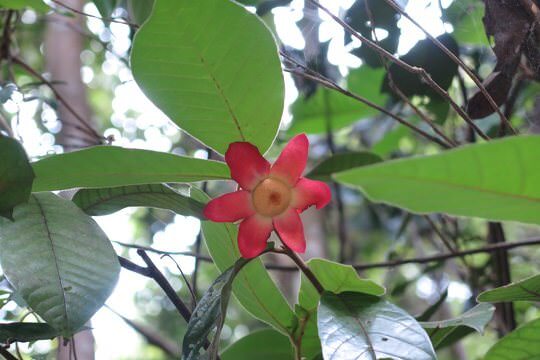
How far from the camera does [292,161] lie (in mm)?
720

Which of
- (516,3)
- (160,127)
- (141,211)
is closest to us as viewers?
(516,3)

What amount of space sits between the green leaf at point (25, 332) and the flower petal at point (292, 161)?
0.92ft

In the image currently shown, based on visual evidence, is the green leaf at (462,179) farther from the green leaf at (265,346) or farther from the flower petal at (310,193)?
the green leaf at (265,346)

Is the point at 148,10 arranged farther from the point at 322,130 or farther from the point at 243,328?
the point at 243,328

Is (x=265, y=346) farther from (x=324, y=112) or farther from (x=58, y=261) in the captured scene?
(x=324, y=112)

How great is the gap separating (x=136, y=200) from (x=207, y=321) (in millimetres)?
165

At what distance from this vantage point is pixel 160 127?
1.85m

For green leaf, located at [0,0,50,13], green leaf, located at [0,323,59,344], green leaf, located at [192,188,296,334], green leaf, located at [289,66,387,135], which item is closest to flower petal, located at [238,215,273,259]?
green leaf, located at [192,188,296,334]

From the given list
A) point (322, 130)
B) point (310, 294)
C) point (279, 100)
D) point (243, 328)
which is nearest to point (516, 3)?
point (279, 100)

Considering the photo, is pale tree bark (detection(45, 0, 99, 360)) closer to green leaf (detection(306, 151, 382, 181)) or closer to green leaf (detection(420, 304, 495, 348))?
green leaf (detection(306, 151, 382, 181))

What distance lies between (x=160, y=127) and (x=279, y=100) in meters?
1.17

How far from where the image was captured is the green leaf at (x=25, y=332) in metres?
0.72

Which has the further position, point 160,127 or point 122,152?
point 160,127

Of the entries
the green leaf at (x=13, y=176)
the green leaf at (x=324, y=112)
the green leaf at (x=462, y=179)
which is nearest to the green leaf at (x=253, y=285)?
the green leaf at (x=13, y=176)
